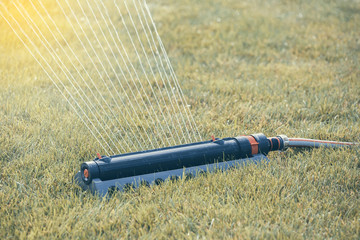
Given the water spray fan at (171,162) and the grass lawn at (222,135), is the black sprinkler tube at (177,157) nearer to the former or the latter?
the water spray fan at (171,162)

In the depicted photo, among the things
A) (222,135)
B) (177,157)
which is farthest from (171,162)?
(222,135)

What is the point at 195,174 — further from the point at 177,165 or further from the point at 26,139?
the point at 26,139

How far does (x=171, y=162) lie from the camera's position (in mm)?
2146

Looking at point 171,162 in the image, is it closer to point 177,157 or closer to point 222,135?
point 177,157

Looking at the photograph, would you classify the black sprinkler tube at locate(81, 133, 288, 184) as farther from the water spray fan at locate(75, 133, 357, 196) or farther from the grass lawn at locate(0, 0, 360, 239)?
the grass lawn at locate(0, 0, 360, 239)

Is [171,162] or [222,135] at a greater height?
[171,162]

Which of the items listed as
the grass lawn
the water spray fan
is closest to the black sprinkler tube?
the water spray fan

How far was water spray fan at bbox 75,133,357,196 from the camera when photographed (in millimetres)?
2006

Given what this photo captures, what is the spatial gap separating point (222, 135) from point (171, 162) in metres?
0.68

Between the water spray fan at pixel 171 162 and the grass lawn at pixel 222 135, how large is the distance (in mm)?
61

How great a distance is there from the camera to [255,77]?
13.4 feet

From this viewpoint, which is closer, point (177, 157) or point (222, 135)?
point (177, 157)

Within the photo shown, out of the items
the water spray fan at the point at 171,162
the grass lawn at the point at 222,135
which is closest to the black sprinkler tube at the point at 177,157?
the water spray fan at the point at 171,162

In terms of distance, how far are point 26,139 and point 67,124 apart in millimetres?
317
